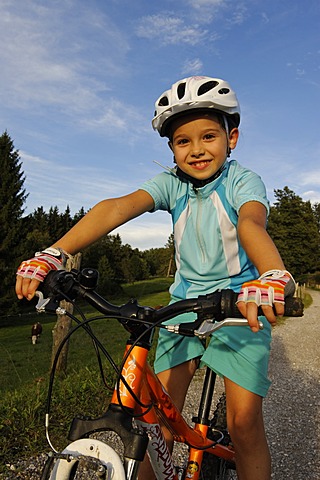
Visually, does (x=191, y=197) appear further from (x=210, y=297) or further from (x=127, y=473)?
(x=127, y=473)

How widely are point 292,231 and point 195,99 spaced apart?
3137cm

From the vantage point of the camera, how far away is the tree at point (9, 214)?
30434mm

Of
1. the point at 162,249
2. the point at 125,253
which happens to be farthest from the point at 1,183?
the point at 162,249

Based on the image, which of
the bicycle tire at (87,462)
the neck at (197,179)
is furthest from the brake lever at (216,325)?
the neck at (197,179)

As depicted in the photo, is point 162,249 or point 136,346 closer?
point 136,346

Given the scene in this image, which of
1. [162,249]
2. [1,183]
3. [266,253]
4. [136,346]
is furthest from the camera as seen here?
[162,249]

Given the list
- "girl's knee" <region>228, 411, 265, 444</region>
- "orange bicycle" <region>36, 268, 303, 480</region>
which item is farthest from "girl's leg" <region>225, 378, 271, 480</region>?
"orange bicycle" <region>36, 268, 303, 480</region>

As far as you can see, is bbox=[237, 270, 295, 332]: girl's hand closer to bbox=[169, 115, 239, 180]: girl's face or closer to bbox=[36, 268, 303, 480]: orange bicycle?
bbox=[36, 268, 303, 480]: orange bicycle

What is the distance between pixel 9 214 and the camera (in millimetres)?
32531

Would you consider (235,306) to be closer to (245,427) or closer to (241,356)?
(241,356)

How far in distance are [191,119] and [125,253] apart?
42598mm

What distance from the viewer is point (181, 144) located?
7.82 ft

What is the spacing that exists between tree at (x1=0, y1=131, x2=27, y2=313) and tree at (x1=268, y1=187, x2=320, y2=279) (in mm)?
17801

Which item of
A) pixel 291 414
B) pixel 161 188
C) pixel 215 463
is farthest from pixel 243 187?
pixel 291 414
